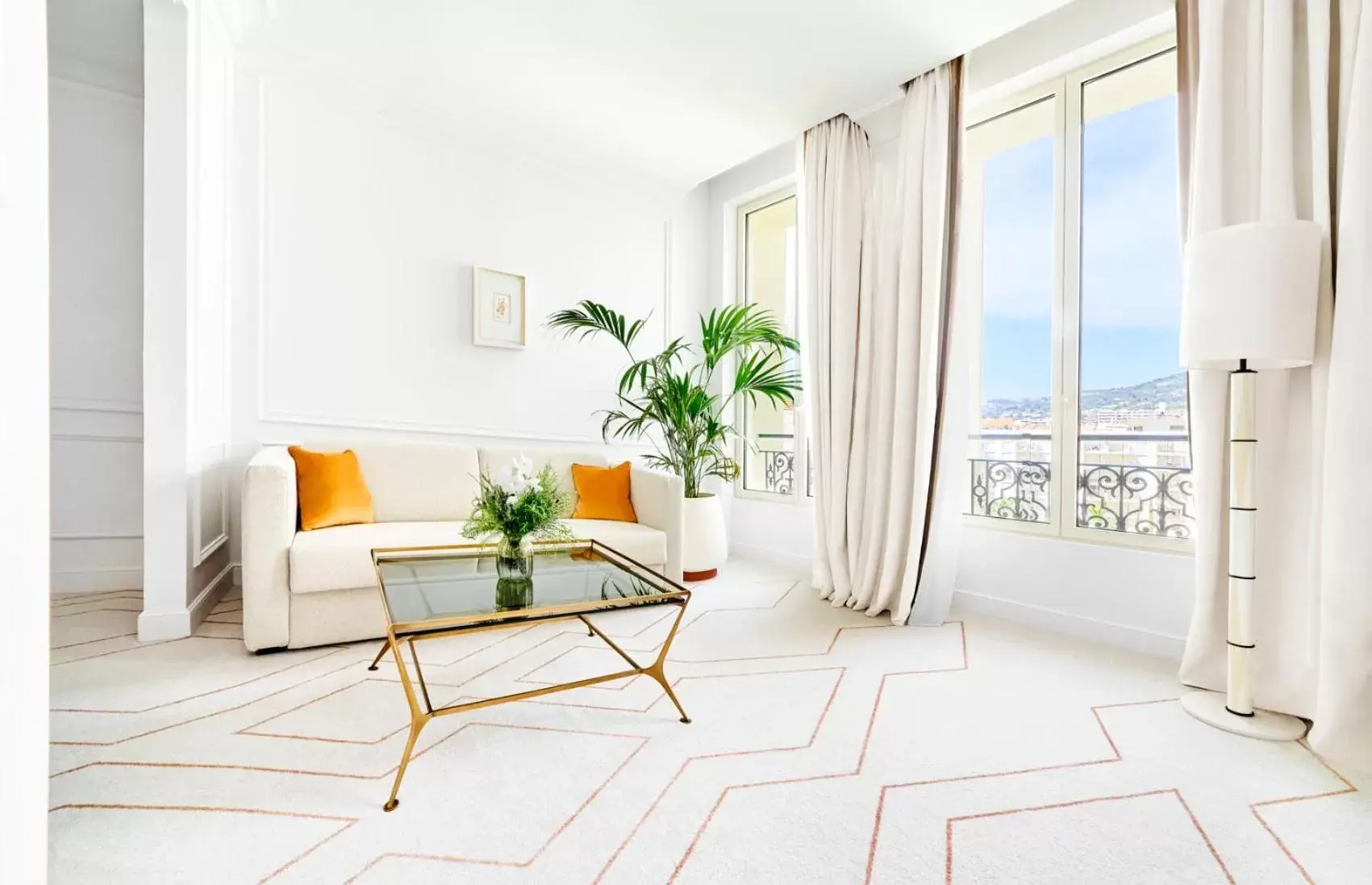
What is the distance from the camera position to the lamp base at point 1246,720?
6.11 feet

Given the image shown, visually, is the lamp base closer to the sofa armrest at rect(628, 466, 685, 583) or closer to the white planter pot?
the sofa armrest at rect(628, 466, 685, 583)

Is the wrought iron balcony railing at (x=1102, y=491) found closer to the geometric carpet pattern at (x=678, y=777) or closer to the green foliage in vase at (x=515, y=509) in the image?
the geometric carpet pattern at (x=678, y=777)

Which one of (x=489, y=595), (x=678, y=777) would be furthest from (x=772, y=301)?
(x=678, y=777)

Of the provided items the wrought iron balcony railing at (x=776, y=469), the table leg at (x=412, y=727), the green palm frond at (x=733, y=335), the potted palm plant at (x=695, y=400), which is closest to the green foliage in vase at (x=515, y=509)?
the table leg at (x=412, y=727)

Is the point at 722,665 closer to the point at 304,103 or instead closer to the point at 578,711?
the point at 578,711

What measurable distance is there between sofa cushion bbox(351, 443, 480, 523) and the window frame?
1694mm

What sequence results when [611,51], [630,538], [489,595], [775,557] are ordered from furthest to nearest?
[775,557] < [630,538] < [611,51] < [489,595]

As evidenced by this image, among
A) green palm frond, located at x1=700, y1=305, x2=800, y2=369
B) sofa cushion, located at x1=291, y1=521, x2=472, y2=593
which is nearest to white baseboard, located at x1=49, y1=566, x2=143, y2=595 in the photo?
sofa cushion, located at x1=291, y1=521, x2=472, y2=593

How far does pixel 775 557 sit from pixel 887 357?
1663mm

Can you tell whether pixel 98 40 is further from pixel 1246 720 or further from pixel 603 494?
pixel 1246 720

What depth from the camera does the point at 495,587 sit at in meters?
1.83

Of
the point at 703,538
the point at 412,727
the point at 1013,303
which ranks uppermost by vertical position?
the point at 1013,303

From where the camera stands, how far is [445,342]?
12.2 ft

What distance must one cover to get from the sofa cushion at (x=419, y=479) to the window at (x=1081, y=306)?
8.59ft
